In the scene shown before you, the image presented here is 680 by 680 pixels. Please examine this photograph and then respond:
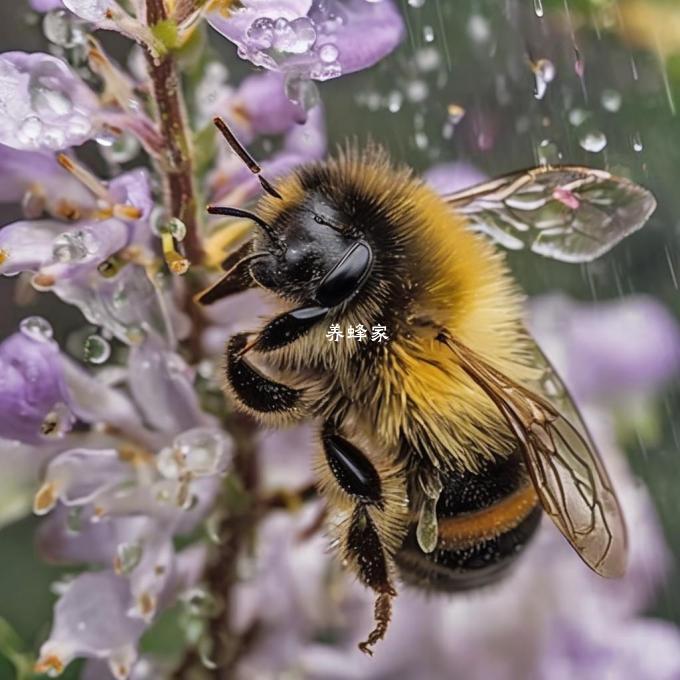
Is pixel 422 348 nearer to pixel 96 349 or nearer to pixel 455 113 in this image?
pixel 96 349

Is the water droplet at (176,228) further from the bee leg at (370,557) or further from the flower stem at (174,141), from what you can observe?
the bee leg at (370,557)

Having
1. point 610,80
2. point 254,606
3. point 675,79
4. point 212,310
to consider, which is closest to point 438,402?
point 212,310

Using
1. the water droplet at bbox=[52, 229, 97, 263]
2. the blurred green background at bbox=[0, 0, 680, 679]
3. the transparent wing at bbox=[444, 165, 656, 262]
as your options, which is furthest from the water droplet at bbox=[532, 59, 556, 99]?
the water droplet at bbox=[52, 229, 97, 263]

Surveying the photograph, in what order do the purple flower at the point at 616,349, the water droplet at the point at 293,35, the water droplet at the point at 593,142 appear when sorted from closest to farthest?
the water droplet at the point at 293,35 → the water droplet at the point at 593,142 → the purple flower at the point at 616,349

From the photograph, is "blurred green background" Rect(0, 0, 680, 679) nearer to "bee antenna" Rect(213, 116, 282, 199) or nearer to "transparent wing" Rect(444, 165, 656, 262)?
"transparent wing" Rect(444, 165, 656, 262)

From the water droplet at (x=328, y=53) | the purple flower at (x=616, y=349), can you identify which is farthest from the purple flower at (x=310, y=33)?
the purple flower at (x=616, y=349)

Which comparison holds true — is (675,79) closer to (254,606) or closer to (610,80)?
(610,80)
